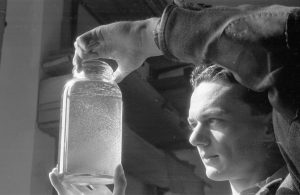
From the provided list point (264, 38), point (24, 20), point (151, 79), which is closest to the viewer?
point (264, 38)

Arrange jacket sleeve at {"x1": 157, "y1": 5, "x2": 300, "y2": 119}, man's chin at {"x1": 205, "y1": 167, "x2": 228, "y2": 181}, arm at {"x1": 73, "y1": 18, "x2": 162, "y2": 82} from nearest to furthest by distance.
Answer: jacket sleeve at {"x1": 157, "y1": 5, "x2": 300, "y2": 119}, arm at {"x1": 73, "y1": 18, "x2": 162, "y2": 82}, man's chin at {"x1": 205, "y1": 167, "x2": 228, "y2": 181}

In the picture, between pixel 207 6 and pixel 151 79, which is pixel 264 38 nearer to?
pixel 207 6

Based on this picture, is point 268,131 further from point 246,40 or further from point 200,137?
point 246,40

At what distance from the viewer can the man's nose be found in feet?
2.37

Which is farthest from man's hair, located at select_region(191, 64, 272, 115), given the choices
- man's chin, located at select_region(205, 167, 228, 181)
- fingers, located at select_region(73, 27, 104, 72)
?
fingers, located at select_region(73, 27, 104, 72)

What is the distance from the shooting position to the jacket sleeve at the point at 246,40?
0.36 m

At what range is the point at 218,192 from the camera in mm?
2670

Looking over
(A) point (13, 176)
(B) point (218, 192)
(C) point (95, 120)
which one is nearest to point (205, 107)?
(C) point (95, 120)

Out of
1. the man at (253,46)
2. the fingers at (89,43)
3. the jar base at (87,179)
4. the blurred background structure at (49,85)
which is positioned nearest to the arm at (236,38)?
the man at (253,46)

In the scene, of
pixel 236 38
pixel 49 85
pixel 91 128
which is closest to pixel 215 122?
pixel 91 128

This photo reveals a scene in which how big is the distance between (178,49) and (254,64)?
71 mm

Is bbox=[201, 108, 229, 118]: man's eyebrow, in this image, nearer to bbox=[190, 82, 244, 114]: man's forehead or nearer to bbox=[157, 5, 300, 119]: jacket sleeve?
bbox=[190, 82, 244, 114]: man's forehead

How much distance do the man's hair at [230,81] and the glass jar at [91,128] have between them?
152mm

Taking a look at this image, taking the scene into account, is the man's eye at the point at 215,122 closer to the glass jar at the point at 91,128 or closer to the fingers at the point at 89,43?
the glass jar at the point at 91,128
